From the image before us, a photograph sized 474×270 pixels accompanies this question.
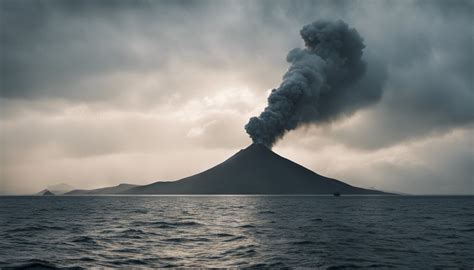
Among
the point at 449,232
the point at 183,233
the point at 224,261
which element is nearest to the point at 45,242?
the point at 183,233

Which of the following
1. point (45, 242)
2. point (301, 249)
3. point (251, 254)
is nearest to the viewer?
point (251, 254)

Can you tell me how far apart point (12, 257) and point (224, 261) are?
13205 mm

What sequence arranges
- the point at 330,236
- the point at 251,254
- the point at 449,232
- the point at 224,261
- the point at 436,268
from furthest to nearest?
the point at 449,232
the point at 330,236
the point at 251,254
the point at 224,261
the point at 436,268

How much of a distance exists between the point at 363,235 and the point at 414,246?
24.1 ft

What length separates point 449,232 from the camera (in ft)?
139

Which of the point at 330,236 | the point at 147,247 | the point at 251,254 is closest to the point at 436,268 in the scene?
the point at 251,254

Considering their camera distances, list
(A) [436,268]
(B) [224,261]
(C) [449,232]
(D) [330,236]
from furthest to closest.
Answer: (C) [449,232] → (D) [330,236] → (B) [224,261] → (A) [436,268]

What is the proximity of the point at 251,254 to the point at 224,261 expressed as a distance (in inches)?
123

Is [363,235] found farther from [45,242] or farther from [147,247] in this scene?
[45,242]

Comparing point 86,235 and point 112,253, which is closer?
point 112,253

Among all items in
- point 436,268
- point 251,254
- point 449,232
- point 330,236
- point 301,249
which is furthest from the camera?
point 449,232

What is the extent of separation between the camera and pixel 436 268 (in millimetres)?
23797

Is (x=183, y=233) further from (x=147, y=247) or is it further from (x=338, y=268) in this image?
(x=338, y=268)

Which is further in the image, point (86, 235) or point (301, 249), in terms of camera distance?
point (86, 235)
